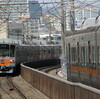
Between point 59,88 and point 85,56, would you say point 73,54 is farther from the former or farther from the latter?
point 59,88

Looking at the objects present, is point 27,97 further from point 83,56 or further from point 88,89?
point 88,89

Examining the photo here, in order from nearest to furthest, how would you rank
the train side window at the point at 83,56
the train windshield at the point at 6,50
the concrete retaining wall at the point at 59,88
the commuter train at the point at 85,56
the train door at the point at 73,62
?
the concrete retaining wall at the point at 59,88
the commuter train at the point at 85,56
the train side window at the point at 83,56
the train door at the point at 73,62
the train windshield at the point at 6,50

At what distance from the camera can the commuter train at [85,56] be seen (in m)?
12.2

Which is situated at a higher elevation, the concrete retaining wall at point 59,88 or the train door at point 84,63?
the train door at point 84,63

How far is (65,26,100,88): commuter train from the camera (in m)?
12.2

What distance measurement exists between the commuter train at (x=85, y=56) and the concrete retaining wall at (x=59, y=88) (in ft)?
4.06

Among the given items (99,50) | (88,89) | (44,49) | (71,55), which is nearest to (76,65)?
(71,55)

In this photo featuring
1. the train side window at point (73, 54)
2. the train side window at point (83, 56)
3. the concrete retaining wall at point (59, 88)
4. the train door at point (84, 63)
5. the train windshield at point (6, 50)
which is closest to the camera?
the concrete retaining wall at point (59, 88)

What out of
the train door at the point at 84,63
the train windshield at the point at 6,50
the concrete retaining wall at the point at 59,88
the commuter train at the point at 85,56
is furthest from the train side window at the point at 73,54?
the train windshield at the point at 6,50

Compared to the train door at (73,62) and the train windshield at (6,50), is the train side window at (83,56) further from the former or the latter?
the train windshield at (6,50)

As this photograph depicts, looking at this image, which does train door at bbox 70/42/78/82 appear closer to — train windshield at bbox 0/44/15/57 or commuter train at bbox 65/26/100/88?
commuter train at bbox 65/26/100/88

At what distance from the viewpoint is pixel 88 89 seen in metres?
8.64

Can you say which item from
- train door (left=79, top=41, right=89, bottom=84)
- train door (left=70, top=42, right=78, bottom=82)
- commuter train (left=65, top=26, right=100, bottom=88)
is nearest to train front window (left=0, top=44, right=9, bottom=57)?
commuter train (left=65, top=26, right=100, bottom=88)

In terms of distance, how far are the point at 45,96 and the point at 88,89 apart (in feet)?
21.9
